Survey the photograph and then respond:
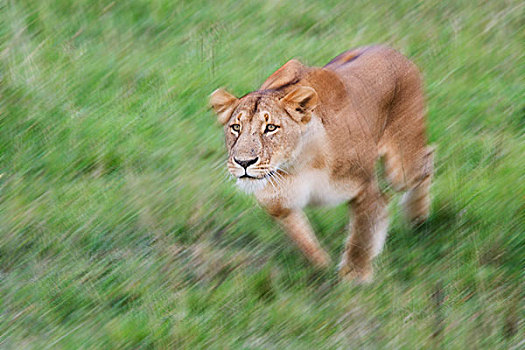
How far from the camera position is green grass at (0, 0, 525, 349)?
3.94 metres

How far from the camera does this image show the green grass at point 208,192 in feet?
12.9

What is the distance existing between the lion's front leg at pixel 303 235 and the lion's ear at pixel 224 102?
62cm

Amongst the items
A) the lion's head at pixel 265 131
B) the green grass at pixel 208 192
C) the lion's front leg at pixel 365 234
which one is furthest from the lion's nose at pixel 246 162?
the lion's front leg at pixel 365 234

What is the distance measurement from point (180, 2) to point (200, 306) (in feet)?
12.5

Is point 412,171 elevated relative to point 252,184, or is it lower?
lower

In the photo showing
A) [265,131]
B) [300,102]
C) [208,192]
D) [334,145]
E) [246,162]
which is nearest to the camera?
[246,162]

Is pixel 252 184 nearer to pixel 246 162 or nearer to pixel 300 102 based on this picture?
pixel 246 162

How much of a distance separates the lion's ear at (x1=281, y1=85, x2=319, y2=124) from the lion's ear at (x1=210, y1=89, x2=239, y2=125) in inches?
11.9

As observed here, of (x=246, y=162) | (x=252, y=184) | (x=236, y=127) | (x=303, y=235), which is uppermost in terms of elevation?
(x=236, y=127)

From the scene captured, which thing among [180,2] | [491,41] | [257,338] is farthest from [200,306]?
[180,2]

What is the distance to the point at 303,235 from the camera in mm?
4578

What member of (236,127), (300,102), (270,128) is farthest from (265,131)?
(300,102)

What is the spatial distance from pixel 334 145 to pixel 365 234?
529 mm

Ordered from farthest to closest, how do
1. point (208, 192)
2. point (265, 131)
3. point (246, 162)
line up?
point (208, 192) → point (265, 131) → point (246, 162)
